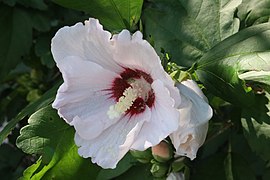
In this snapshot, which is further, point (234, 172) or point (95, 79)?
point (234, 172)

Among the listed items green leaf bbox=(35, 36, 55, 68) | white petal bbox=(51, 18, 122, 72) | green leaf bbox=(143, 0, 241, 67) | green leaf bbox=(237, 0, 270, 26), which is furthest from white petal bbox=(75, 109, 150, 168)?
green leaf bbox=(35, 36, 55, 68)

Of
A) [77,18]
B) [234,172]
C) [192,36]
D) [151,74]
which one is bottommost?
[234,172]

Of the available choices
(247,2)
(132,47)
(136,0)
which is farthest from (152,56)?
(247,2)

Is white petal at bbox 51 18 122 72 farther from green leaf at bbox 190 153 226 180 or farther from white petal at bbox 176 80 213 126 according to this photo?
green leaf at bbox 190 153 226 180

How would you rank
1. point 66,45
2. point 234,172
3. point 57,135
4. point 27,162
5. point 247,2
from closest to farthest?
point 66,45 < point 57,135 < point 247,2 < point 234,172 < point 27,162

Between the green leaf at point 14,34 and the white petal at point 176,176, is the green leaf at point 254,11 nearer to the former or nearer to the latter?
the white petal at point 176,176

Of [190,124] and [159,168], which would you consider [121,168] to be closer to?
[159,168]

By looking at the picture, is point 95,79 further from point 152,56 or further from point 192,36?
point 192,36
